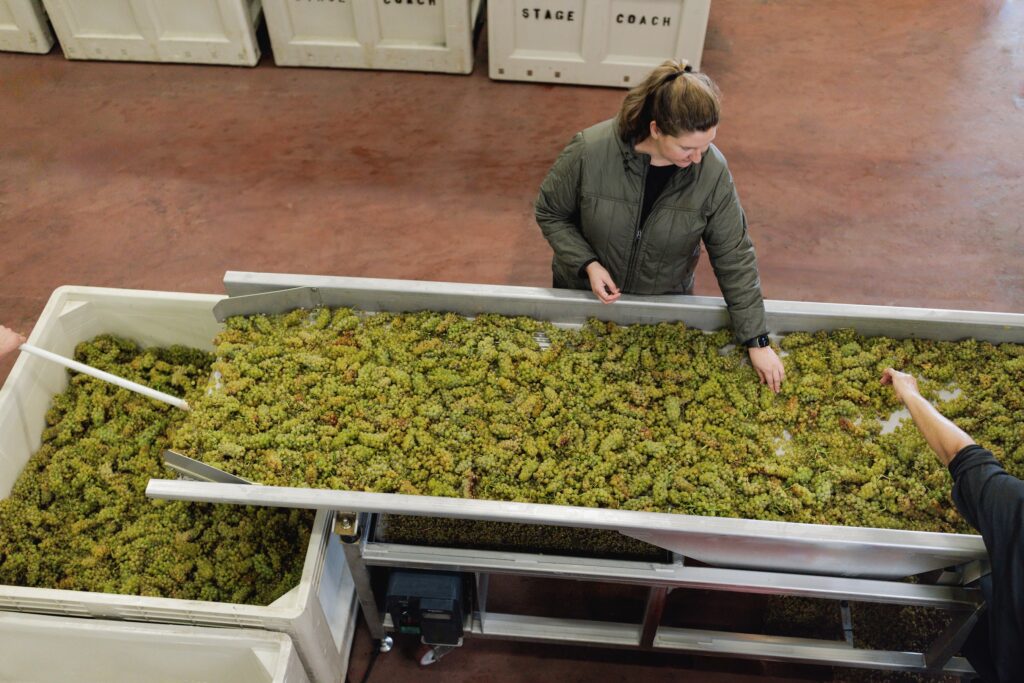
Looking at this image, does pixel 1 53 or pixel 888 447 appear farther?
pixel 1 53

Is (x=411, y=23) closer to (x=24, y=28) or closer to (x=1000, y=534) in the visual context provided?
(x=24, y=28)

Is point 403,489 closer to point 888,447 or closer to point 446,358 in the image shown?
point 446,358

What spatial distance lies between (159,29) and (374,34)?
1.24 m

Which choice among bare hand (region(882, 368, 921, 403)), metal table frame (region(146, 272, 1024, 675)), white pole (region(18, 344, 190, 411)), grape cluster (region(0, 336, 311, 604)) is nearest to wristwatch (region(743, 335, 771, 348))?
metal table frame (region(146, 272, 1024, 675))

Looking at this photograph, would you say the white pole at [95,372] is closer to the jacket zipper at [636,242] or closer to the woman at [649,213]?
the woman at [649,213]

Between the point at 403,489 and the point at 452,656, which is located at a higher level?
the point at 403,489

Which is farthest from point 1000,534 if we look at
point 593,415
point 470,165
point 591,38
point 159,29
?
point 159,29

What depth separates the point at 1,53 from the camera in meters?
4.72

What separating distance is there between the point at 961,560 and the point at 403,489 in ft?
4.28

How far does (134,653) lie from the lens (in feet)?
6.85

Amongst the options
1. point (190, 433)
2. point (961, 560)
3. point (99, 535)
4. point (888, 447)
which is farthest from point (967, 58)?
point (99, 535)

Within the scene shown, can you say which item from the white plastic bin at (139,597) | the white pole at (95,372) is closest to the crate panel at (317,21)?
the white plastic bin at (139,597)

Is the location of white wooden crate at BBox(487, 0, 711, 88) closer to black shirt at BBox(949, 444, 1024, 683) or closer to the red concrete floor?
the red concrete floor

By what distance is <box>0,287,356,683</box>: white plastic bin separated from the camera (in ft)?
6.51
